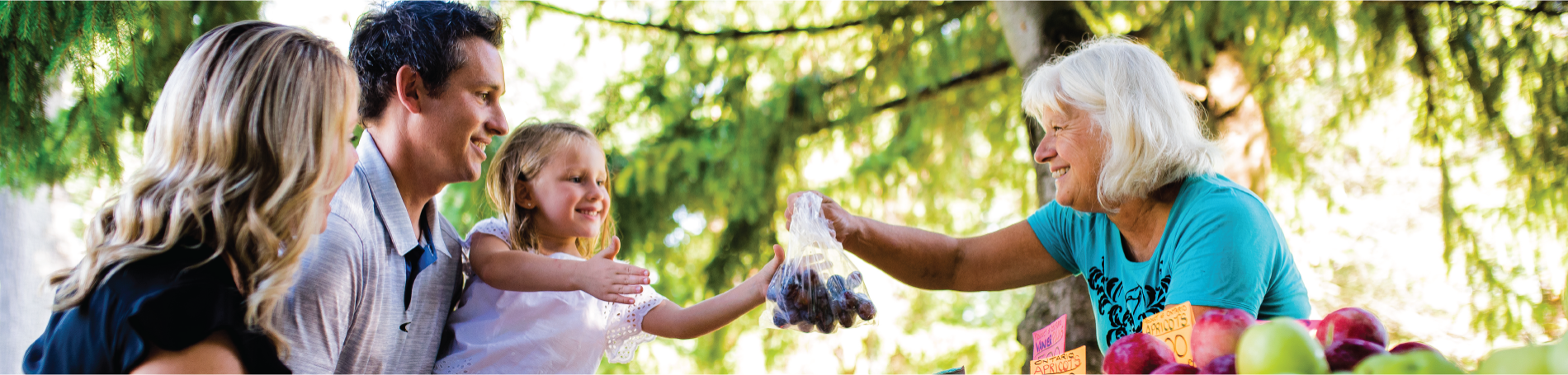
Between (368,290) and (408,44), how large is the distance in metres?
0.53

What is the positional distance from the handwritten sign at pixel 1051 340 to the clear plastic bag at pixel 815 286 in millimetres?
347

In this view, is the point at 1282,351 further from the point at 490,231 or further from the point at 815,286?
the point at 490,231

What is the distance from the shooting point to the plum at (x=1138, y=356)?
107 cm

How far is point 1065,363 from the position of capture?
136 centimetres

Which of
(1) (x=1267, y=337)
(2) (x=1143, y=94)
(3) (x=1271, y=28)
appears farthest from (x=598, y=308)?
(3) (x=1271, y=28)

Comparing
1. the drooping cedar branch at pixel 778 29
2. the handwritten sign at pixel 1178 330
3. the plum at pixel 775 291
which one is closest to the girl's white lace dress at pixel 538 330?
the plum at pixel 775 291

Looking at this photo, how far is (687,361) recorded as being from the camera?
7.25 meters

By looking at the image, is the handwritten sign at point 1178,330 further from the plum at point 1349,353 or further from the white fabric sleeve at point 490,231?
the white fabric sleeve at point 490,231

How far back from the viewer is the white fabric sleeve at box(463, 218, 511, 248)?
205 cm

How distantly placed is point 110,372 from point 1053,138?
1.76m

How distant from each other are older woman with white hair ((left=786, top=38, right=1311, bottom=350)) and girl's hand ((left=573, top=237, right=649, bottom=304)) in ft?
1.44

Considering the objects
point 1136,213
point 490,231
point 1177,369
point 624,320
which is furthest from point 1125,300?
point 490,231

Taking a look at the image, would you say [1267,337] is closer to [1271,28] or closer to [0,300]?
[1271,28]

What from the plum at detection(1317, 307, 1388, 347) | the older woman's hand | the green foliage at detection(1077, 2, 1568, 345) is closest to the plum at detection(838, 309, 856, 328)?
the older woman's hand
